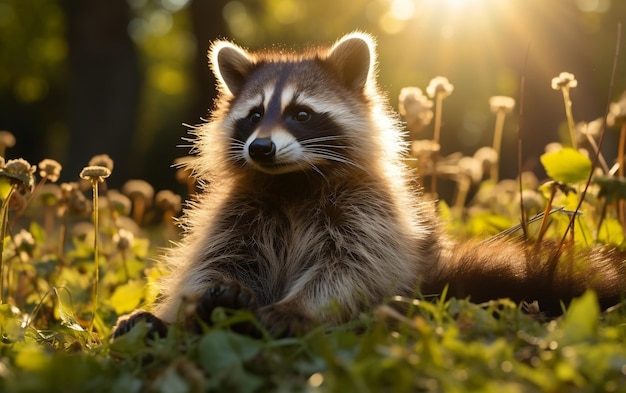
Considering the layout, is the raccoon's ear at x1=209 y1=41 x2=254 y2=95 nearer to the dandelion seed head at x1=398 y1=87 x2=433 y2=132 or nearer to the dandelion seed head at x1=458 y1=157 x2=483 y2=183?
the dandelion seed head at x1=398 y1=87 x2=433 y2=132

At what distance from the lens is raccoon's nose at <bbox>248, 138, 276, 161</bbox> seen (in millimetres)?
3607

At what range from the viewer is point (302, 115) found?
158 inches

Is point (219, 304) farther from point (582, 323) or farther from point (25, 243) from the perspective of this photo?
point (25, 243)

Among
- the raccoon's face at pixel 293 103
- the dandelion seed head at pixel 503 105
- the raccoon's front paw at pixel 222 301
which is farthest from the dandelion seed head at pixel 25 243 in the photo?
the dandelion seed head at pixel 503 105

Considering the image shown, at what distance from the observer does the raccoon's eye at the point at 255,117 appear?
4.11 meters

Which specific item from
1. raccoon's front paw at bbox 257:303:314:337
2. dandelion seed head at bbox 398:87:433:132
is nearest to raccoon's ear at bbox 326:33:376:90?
dandelion seed head at bbox 398:87:433:132

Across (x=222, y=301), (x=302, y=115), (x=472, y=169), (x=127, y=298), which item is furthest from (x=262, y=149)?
(x=472, y=169)

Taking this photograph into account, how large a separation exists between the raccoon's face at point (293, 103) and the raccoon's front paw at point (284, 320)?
2.70ft

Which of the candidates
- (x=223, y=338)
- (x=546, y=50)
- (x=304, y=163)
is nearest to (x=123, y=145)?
(x=546, y=50)

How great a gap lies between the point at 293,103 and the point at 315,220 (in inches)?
27.1

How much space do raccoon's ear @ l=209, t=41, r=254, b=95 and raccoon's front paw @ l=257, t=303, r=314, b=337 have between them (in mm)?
1732

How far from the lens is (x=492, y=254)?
11.6 ft

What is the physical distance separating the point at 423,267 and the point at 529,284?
473mm

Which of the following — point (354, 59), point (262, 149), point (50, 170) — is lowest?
point (50, 170)
